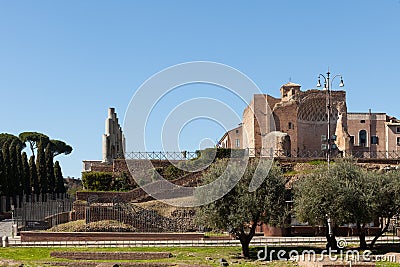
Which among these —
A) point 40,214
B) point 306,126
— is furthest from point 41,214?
point 306,126

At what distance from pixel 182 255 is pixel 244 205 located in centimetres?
389

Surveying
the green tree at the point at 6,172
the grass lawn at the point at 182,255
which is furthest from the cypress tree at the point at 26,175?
the grass lawn at the point at 182,255

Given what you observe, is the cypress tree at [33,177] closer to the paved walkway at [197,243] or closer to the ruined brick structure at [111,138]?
the ruined brick structure at [111,138]

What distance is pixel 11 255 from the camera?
94.5ft

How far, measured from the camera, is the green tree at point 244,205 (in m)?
29.3

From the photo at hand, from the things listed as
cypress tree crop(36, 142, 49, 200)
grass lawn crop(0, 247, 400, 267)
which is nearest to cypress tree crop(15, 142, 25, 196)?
cypress tree crop(36, 142, 49, 200)

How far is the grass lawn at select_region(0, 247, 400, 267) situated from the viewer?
2597 centimetres

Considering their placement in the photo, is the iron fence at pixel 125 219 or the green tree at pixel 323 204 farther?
the iron fence at pixel 125 219

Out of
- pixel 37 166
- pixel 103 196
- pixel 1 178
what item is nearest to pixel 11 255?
pixel 103 196

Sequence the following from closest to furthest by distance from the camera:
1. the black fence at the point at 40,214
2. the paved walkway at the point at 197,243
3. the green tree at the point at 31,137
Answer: the paved walkway at the point at 197,243
the black fence at the point at 40,214
the green tree at the point at 31,137

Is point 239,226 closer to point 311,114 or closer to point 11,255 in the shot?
point 11,255

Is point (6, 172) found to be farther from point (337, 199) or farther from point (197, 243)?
point (337, 199)

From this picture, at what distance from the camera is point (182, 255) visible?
95.0 ft

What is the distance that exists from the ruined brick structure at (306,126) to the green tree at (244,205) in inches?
1281
